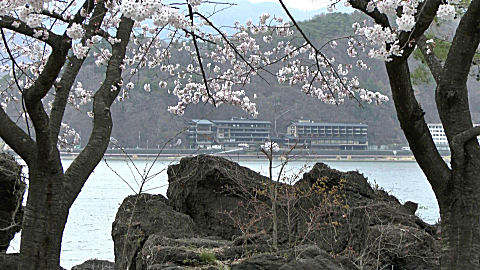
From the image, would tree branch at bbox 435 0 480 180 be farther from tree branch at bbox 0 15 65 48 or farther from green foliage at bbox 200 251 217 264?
tree branch at bbox 0 15 65 48

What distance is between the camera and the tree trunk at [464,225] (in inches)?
140

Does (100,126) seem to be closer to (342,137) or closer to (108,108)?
(108,108)

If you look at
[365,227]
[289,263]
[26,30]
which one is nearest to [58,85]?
[26,30]

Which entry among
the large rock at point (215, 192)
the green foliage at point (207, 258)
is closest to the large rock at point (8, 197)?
the large rock at point (215, 192)

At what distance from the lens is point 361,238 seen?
17.7 feet

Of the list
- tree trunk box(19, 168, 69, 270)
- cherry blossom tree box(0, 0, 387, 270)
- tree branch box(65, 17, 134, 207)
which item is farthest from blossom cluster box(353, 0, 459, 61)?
tree trunk box(19, 168, 69, 270)

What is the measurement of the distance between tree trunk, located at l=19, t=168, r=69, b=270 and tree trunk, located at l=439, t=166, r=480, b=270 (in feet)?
8.32

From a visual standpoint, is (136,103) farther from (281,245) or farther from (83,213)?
(281,245)

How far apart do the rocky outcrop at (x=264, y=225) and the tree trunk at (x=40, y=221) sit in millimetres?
682

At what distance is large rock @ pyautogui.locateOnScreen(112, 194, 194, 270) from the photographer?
5.29 meters

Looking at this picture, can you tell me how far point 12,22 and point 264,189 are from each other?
11.8ft

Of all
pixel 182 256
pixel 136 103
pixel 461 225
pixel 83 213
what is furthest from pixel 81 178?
pixel 136 103

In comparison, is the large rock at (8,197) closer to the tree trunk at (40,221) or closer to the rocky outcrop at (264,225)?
the rocky outcrop at (264,225)

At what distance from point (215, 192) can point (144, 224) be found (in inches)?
49.5
